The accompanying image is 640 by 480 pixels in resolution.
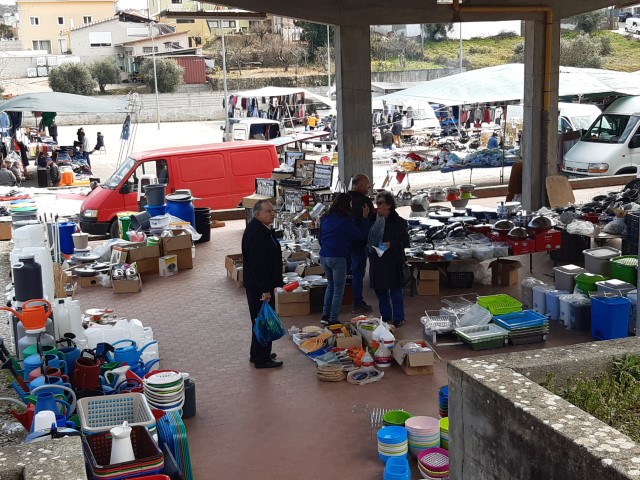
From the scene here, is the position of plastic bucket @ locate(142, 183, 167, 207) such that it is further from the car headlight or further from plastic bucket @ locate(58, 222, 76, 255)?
the car headlight

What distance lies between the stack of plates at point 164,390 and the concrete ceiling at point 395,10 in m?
7.98

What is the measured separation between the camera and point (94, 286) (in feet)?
44.1

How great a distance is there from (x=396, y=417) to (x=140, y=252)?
7343 mm

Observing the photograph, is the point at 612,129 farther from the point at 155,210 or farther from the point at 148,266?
the point at 148,266

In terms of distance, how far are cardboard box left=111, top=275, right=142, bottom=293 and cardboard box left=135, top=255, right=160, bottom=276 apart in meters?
0.79

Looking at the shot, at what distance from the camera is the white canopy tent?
20547 millimetres

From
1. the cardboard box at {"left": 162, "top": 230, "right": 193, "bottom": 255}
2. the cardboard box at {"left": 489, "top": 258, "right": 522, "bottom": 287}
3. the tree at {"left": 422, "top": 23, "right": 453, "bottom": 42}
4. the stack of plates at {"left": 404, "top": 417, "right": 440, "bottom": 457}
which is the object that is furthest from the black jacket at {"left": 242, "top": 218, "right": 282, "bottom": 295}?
the tree at {"left": 422, "top": 23, "right": 453, "bottom": 42}

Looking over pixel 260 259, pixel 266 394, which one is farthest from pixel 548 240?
pixel 266 394

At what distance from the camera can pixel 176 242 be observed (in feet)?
46.8

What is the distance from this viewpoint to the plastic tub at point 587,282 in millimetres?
10688

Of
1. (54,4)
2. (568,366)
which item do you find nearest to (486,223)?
(568,366)

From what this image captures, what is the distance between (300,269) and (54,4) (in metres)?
76.2

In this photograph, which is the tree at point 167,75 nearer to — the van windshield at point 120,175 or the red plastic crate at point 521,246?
the van windshield at point 120,175

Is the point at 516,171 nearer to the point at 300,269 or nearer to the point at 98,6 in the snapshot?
the point at 300,269
